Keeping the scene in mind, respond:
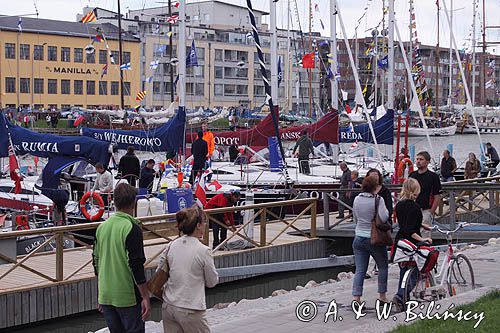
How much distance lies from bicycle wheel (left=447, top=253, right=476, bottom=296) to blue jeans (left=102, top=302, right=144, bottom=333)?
5.31 m

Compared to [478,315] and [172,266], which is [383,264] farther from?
[172,266]

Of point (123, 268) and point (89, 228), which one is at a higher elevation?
point (123, 268)

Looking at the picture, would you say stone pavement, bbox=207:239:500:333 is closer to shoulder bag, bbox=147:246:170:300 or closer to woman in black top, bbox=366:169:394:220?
woman in black top, bbox=366:169:394:220

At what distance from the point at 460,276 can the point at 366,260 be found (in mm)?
1662

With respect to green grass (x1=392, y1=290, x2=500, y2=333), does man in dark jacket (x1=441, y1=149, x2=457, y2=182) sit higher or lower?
higher

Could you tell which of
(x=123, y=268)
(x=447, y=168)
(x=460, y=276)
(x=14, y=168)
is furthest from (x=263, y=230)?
(x=123, y=268)

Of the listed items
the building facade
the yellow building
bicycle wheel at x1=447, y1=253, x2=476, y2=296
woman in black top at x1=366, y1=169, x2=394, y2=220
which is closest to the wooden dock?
woman in black top at x1=366, y1=169, x2=394, y2=220

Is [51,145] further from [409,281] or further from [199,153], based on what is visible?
[409,281]

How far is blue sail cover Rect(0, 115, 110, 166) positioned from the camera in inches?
883

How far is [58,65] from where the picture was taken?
294 feet

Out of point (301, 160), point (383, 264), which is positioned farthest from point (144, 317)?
point (301, 160)

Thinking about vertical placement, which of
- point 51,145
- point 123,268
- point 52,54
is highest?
point 52,54

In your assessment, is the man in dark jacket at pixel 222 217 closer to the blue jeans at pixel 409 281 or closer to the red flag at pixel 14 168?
the red flag at pixel 14 168

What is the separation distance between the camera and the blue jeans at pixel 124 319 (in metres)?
7.77
